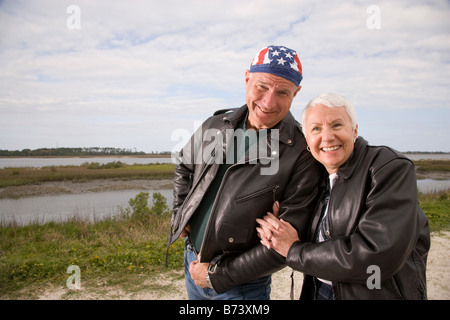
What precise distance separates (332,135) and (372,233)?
1.99ft

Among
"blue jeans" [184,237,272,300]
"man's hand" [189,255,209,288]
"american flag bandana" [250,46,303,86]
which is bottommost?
"blue jeans" [184,237,272,300]

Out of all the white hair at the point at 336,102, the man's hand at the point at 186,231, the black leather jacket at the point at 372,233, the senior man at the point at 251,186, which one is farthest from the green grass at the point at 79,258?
the white hair at the point at 336,102

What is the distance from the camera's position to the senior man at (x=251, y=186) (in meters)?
2.14

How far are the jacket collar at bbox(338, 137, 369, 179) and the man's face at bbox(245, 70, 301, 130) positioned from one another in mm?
634

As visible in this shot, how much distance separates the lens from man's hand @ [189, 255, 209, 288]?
235 centimetres

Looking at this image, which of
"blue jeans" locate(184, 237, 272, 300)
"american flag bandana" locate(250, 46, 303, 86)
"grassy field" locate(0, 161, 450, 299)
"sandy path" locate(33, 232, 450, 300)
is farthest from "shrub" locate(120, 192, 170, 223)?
"american flag bandana" locate(250, 46, 303, 86)

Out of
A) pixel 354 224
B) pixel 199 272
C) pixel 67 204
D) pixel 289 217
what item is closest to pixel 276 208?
pixel 289 217

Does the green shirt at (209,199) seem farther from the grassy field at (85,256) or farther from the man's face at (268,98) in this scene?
the grassy field at (85,256)

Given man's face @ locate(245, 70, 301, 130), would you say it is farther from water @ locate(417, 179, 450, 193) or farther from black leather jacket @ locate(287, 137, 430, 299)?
water @ locate(417, 179, 450, 193)

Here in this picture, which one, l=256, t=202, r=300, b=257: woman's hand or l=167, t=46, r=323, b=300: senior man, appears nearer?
l=256, t=202, r=300, b=257: woman's hand

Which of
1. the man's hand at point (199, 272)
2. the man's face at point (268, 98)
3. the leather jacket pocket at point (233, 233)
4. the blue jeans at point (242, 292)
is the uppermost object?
the man's face at point (268, 98)

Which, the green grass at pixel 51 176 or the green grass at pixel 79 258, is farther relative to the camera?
the green grass at pixel 51 176

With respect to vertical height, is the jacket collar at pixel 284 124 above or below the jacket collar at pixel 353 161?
above
